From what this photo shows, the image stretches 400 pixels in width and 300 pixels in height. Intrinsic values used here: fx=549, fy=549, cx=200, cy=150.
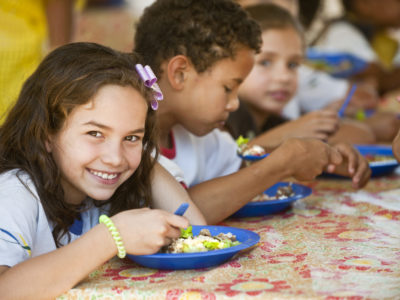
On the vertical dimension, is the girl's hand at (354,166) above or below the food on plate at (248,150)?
below

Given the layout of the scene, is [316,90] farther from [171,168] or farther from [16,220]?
[16,220]

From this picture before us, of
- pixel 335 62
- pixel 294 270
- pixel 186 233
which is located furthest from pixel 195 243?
pixel 335 62

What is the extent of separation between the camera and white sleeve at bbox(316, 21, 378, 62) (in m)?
3.58

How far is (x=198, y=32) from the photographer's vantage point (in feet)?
4.74

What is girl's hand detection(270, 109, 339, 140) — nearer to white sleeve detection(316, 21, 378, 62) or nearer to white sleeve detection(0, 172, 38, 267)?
white sleeve detection(0, 172, 38, 267)

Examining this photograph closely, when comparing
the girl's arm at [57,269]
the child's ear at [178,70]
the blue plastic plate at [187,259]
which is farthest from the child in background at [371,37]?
the girl's arm at [57,269]

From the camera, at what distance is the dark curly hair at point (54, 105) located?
101 centimetres

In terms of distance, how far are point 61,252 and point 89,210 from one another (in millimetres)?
316

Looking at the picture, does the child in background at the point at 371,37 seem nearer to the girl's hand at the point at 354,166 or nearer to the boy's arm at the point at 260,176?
the girl's hand at the point at 354,166

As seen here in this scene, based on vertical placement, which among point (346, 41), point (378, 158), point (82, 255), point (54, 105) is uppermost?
point (54, 105)

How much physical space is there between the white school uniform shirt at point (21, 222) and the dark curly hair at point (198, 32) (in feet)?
1.98

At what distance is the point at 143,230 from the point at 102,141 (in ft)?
0.68

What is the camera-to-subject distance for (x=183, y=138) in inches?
62.4

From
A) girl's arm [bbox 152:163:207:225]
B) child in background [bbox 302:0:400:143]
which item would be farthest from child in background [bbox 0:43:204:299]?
child in background [bbox 302:0:400:143]
